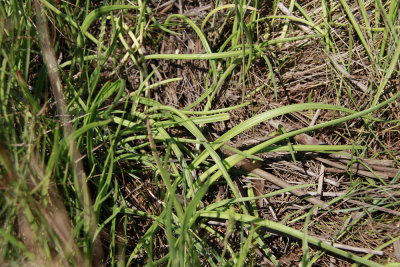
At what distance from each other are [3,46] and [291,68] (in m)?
1.21

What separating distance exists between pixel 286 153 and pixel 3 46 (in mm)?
1203

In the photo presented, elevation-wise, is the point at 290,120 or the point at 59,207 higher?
the point at 290,120

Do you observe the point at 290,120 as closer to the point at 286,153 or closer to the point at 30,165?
the point at 286,153

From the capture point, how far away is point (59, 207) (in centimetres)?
114

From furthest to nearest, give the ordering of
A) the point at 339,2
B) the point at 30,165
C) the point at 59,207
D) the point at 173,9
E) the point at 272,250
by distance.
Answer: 1. the point at 173,9
2. the point at 339,2
3. the point at 272,250
4. the point at 59,207
5. the point at 30,165

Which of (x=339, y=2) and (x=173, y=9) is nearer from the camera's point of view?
(x=339, y=2)

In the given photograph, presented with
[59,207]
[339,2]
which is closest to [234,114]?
[339,2]

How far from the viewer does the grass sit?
4.14 feet

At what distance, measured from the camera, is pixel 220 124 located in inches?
59.9

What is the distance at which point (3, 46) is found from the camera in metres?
1.12

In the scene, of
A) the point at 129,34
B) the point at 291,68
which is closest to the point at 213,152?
the point at 291,68

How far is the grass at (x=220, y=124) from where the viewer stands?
1262 mm

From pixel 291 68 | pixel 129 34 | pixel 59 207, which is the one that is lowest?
pixel 59 207

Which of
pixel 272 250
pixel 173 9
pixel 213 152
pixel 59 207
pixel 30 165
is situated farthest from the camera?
pixel 173 9
